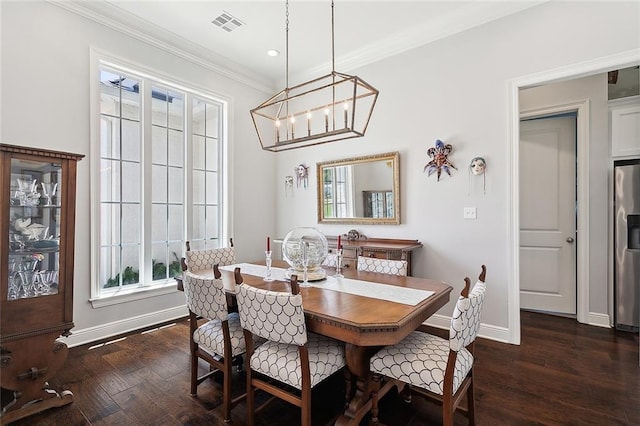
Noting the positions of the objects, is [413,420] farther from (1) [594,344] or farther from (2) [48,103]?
(2) [48,103]

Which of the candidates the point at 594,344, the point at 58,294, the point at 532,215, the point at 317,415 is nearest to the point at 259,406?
the point at 317,415

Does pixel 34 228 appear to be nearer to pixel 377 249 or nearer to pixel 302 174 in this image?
pixel 377 249

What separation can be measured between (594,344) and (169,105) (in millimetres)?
5161

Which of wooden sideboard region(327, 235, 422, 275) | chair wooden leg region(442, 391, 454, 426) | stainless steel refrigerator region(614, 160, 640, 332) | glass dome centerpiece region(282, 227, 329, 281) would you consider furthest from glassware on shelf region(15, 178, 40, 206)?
stainless steel refrigerator region(614, 160, 640, 332)

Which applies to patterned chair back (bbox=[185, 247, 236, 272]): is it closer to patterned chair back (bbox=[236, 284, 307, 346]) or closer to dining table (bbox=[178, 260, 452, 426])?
dining table (bbox=[178, 260, 452, 426])

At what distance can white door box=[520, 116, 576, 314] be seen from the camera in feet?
12.3

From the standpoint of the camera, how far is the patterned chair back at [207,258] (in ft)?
9.89

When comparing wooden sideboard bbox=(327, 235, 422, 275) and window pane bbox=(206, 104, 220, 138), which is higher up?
window pane bbox=(206, 104, 220, 138)

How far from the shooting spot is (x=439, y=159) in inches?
136

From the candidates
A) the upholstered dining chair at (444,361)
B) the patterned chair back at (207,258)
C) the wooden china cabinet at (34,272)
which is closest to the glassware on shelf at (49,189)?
the wooden china cabinet at (34,272)

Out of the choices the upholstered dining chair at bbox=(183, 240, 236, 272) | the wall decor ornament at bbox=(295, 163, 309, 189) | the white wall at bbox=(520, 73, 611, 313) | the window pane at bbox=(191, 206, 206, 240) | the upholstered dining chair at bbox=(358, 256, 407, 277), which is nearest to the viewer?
the upholstered dining chair at bbox=(358, 256, 407, 277)

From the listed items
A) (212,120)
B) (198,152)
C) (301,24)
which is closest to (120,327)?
(198,152)

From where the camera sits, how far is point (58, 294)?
2230 mm

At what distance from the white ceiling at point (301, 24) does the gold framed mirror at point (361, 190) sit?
1285 millimetres
